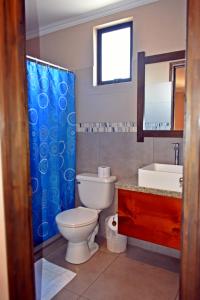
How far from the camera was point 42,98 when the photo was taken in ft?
7.32

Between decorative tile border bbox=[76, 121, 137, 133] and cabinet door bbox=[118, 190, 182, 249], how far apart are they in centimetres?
69

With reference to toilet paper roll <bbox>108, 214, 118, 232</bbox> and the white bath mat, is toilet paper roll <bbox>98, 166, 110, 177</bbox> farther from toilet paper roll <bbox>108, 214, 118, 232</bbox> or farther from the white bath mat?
the white bath mat

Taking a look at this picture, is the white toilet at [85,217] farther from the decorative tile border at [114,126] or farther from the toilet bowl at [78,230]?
the decorative tile border at [114,126]

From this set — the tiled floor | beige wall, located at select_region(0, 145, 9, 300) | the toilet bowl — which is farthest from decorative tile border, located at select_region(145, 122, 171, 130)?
beige wall, located at select_region(0, 145, 9, 300)

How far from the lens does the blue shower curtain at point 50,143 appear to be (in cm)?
216

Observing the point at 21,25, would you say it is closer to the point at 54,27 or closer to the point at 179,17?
the point at 179,17

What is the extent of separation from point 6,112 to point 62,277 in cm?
155

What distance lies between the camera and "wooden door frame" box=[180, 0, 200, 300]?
675 millimetres

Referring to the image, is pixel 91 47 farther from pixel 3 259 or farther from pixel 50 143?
pixel 3 259

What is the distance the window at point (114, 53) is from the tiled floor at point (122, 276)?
1777mm

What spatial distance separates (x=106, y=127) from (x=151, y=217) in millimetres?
1051

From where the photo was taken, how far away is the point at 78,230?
6.52ft

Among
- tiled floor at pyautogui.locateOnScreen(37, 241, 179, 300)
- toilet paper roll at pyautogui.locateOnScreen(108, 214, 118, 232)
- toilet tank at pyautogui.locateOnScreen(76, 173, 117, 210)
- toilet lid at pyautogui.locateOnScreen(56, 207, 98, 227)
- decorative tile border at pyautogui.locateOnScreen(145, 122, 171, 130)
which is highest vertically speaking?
decorative tile border at pyautogui.locateOnScreen(145, 122, 171, 130)

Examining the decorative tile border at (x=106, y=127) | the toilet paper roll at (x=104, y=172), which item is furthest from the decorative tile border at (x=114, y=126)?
the toilet paper roll at (x=104, y=172)
